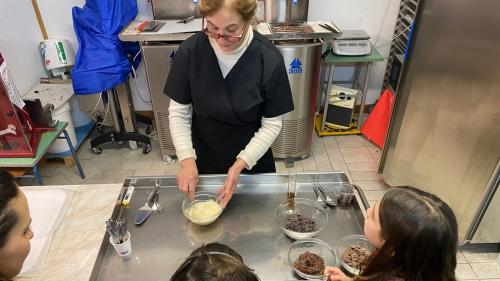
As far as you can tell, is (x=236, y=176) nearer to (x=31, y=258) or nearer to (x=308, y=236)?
(x=308, y=236)

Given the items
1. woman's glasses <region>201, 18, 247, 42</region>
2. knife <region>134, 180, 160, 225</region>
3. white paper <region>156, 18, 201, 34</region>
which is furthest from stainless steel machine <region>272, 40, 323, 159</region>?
knife <region>134, 180, 160, 225</region>

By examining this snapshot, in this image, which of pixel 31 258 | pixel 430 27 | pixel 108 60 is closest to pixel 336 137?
pixel 430 27

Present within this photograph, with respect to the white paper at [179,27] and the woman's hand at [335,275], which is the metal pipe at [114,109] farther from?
the woman's hand at [335,275]

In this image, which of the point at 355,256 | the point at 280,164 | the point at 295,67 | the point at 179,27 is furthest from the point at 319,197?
the point at 179,27

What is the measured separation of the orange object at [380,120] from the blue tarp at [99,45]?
7.25ft

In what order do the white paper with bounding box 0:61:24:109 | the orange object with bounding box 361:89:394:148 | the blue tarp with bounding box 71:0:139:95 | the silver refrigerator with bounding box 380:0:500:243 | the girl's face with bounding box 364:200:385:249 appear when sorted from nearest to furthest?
the girl's face with bounding box 364:200:385:249 → the silver refrigerator with bounding box 380:0:500:243 → the white paper with bounding box 0:61:24:109 → the blue tarp with bounding box 71:0:139:95 → the orange object with bounding box 361:89:394:148

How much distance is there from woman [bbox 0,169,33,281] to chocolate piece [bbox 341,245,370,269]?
0.88 m

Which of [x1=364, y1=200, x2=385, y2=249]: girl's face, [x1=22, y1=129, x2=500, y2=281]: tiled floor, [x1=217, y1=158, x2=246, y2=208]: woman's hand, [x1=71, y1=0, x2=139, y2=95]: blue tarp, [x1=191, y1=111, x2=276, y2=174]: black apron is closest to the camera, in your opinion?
[x1=364, y1=200, x2=385, y2=249]: girl's face

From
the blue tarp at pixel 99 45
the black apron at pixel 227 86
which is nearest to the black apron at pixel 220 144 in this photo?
the black apron at pixel 227 86

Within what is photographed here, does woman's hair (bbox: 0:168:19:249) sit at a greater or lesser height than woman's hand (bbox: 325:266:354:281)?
greater

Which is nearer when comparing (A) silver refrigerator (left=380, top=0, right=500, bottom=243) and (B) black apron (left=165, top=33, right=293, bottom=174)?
(B) black apron (left=165, top=33, right=293, bottom=174)

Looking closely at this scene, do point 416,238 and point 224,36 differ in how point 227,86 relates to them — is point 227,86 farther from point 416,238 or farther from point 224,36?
point 416,238

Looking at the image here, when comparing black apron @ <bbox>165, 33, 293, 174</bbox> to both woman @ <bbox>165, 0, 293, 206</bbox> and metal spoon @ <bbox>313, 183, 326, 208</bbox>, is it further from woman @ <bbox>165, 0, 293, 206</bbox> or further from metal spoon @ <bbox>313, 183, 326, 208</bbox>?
metal spoon @ <bbox>313, 183, 326, 208</bbox>

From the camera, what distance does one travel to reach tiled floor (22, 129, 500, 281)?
292 cm
